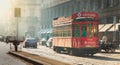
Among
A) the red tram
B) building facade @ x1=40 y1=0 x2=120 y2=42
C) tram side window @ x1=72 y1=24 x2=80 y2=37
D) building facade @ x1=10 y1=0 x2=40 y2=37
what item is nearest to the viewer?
the red tram

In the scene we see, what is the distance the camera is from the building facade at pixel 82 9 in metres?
51.4

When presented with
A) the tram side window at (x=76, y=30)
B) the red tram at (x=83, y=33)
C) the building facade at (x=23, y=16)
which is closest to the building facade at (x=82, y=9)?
the building facade at (x=23, y=16)

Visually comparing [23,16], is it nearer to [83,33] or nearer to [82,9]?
[82,9]

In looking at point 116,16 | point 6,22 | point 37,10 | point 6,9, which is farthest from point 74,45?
point 37,10

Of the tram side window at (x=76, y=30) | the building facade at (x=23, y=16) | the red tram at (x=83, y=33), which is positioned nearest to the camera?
the red tram at (x=83, y=33)

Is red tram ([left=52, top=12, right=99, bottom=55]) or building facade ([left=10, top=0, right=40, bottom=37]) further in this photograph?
building facade ([left=10, top=0, right=40, bottom=37])

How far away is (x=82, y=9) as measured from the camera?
63500mm

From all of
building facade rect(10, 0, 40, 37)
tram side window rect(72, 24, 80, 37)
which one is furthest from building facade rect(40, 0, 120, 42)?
tram side window rect(72, 24, 80, 37)

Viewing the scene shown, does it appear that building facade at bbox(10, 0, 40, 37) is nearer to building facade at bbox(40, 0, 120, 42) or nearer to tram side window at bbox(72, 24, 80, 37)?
building facade at bbox(40, 0, 120, 42)

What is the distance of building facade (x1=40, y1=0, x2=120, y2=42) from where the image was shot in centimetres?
5141

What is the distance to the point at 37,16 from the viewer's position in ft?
317

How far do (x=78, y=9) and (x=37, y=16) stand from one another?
1273 inches

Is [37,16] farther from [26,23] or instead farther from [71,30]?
[71,30]

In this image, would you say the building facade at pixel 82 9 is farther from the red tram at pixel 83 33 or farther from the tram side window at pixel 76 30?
the tram side window at pixel 76 30
